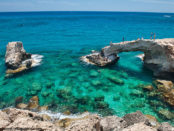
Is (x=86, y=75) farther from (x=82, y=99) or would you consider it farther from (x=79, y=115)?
(x=79, y=115)

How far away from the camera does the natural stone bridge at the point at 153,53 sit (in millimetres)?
20781

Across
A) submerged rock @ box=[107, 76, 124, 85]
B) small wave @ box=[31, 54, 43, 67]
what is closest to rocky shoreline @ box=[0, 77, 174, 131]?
submerged rock @ box=[107, 76, 124, 85]

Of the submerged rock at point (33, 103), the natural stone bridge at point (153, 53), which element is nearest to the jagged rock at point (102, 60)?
the natural stone bridge at point (153, 53)

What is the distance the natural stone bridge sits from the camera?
20.8m

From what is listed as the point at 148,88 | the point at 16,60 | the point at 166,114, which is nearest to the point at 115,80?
the point at 148,88

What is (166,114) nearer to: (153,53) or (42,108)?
(153,53)

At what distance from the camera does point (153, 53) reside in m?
22.9

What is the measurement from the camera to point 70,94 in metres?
19.0

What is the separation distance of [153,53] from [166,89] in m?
A: 6.57

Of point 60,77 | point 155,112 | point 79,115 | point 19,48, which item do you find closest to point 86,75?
point 60,77

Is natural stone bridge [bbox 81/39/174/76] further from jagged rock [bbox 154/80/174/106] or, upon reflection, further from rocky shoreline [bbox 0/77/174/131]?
rocky shoreline [bbox 0/77/174/131]

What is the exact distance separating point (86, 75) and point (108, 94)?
6.21m

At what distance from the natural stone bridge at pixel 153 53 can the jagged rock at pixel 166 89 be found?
2125 millimetres

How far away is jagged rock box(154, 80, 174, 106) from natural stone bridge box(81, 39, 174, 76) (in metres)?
2.13
